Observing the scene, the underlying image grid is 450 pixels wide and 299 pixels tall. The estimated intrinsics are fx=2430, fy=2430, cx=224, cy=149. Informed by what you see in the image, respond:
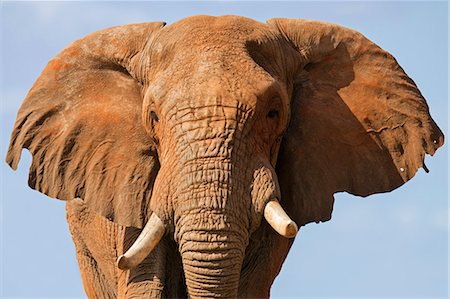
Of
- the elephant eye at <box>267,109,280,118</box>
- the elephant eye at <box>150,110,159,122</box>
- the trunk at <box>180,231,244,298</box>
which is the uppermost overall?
the elephant eye at <box>150,110,159,122</box>

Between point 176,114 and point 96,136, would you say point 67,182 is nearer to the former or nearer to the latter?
point 96,136

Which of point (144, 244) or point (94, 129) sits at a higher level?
point (94, 129)

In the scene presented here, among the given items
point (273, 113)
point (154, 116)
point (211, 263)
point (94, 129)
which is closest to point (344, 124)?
point (273, 113)

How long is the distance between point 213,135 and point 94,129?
4.83 ft

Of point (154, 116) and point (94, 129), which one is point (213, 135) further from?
point (94, 129)

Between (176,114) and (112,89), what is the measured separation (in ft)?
3.67

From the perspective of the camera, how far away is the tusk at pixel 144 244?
571 inches

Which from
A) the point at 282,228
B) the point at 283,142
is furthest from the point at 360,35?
the point at 282,228

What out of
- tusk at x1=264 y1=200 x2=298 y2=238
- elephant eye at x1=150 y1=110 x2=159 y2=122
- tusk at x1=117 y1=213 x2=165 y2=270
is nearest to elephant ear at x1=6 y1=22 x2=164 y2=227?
elephant eye at x1=150 y1=110 x2=159 y2=122

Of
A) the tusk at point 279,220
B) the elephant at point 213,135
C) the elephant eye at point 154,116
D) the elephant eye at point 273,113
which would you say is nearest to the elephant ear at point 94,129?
the elephant at point 213,135

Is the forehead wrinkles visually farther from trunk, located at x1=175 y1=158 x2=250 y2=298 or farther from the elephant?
trunk, located at x1=175 y1=158 x2=250 y2=298

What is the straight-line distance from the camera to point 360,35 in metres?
15.7

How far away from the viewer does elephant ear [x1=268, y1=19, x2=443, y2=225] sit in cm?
1547

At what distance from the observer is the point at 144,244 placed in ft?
47.9
